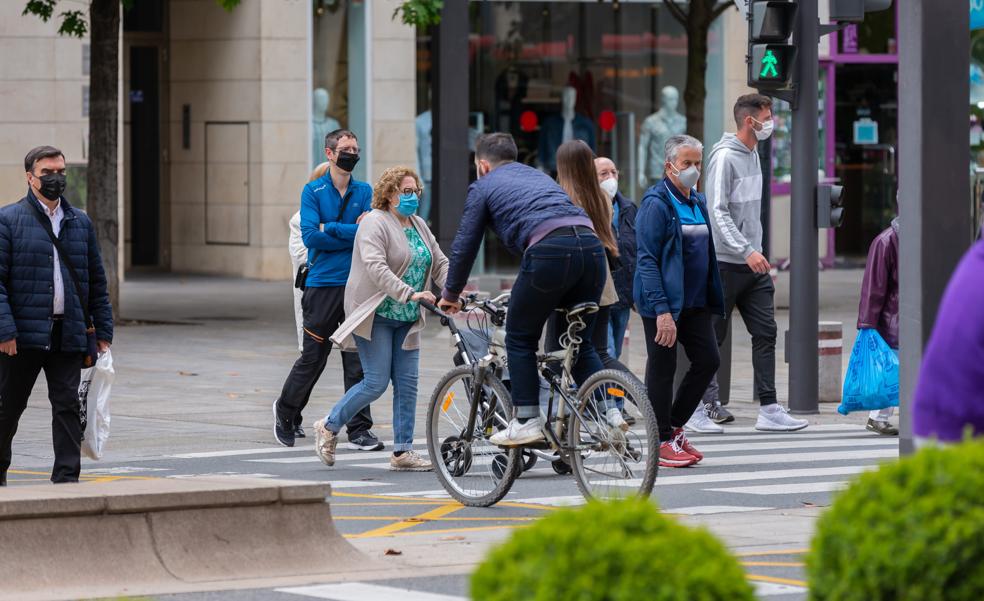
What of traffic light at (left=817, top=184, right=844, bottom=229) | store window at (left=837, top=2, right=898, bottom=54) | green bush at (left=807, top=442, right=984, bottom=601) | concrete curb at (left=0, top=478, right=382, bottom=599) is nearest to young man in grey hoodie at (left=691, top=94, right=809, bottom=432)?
traffic light at (left=817, top=184, right=844, bottom=229)

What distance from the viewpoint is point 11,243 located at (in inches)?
357

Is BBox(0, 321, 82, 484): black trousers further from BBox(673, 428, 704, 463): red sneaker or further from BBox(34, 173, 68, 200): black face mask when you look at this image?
BBox(673, 428, 704, 463): red sneaker

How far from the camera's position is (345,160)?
37.6 feet

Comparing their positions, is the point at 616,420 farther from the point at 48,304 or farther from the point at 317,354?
the point at 317,354

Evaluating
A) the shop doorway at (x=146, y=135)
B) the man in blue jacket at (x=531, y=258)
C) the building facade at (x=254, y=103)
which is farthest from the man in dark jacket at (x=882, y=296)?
the shop doorway at (x=146, y=135)

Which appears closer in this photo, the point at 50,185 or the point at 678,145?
the point at 50,185

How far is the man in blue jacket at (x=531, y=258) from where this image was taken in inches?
333

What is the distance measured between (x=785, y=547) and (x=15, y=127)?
19166mm

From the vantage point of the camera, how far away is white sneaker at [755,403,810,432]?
12547 mm

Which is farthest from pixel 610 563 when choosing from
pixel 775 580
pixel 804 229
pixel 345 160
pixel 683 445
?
pixel 804 229

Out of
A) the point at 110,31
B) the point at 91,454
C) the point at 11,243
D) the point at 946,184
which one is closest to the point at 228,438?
the point at 91,454

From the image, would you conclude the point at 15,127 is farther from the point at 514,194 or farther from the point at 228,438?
the point at 514,194

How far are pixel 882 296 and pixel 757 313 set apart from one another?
105cm

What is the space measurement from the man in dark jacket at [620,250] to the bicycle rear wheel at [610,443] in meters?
4.04
